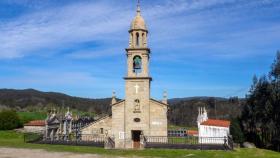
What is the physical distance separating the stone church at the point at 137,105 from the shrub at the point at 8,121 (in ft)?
101

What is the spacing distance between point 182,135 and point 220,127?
726 cm

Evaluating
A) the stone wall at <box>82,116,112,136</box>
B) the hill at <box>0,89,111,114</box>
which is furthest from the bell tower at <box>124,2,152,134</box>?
the hill at <box>0,89,111,114</box>

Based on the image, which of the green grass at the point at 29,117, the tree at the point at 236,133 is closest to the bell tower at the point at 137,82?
the tree at the point at 236,133

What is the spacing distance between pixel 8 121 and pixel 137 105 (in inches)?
1302

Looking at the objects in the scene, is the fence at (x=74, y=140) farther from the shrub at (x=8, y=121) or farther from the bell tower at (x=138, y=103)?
the shrub at (x=8, y=121)

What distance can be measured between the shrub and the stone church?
101ft

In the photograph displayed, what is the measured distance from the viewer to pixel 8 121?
202 ft

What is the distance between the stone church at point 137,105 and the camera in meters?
35.8

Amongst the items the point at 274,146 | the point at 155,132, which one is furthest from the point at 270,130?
the point at 155,132

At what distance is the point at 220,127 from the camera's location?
143 ft

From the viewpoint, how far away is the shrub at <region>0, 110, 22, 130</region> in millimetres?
60875

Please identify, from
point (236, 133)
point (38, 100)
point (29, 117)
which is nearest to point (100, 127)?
point (236, 133)

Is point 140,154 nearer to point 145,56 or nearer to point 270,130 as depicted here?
point 145,56

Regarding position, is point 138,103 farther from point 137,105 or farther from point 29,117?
point 29,117
